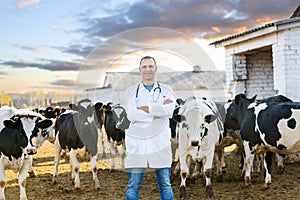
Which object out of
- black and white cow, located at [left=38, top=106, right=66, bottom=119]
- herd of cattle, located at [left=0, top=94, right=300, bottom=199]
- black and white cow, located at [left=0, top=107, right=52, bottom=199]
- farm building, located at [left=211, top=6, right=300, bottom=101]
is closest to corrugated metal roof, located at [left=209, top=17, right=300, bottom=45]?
farm building, located at [left=211, top=6, right=300, bottom=101]

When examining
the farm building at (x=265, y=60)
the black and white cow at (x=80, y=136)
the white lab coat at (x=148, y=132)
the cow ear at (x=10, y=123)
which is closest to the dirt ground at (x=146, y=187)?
the black and white cow at (x=80, y=136)

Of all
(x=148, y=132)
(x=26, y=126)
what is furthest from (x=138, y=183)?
(x=26, y=126)

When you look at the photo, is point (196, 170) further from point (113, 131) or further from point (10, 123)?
point (10, 123)

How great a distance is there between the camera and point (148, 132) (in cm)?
461

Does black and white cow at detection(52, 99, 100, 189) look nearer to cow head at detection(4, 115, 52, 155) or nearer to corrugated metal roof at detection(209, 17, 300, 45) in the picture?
cow head at detection(4, 115, 52, 155)

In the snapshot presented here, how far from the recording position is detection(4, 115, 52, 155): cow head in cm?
666

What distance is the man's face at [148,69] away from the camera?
4.64 meters

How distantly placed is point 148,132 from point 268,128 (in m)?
4.01

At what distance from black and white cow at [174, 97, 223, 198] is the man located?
1.68 m

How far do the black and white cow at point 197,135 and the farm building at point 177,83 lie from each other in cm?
62

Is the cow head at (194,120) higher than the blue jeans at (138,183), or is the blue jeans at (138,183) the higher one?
the cow head at (194,120)

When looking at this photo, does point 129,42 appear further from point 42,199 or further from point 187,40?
point 42,199

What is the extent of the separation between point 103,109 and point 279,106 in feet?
17.1

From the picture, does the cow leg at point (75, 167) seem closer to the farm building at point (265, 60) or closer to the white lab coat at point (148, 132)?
the white lab coat at point (148, 132)
